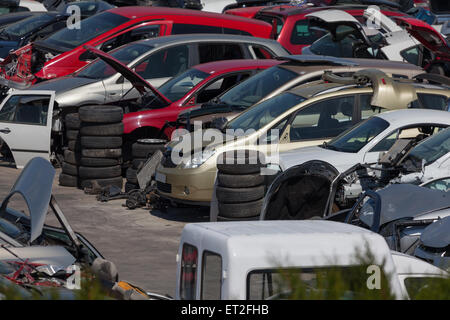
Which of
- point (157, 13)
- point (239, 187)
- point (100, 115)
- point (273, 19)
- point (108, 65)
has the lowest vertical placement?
point (239, 187)

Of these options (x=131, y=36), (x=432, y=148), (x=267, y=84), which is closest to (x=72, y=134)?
(x=267, y=84)

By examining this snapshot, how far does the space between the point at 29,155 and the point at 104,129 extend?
5.51ft

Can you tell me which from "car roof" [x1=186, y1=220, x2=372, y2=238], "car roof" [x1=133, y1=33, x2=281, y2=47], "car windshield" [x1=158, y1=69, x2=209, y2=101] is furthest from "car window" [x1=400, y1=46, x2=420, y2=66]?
"car roof" [x1=186, y1=220, x2=372, y2=238]

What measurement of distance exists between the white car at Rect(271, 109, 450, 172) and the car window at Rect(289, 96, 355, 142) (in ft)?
1.68

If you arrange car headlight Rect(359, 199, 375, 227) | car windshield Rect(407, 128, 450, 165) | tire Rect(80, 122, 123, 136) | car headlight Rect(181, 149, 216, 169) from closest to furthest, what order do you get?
car headlight Rect(359, 199, 375, 227), car windshield Rect(407, 128, 450, 165), car headlight Rect(181, 149, 216, 169), tire Rect(80, 122, 123, 136)

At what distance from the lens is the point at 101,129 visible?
12.6 m

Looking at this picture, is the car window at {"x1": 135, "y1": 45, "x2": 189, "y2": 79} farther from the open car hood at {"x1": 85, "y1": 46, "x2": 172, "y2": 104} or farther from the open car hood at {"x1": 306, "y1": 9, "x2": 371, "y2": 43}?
the open car hood at {"x1": 306, "y1": 9, "x2": 371, "y2": 43}

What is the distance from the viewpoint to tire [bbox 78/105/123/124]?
12.5m

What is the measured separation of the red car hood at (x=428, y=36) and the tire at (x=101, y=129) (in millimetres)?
5080

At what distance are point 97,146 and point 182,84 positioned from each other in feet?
6.17

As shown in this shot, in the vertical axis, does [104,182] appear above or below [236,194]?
below

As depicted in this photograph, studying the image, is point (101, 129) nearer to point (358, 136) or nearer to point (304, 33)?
point (358, 136)

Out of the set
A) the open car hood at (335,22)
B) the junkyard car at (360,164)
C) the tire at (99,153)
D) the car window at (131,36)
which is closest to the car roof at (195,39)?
the open car hood at (335,22)
